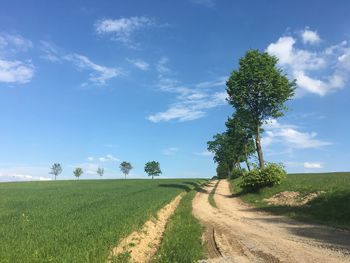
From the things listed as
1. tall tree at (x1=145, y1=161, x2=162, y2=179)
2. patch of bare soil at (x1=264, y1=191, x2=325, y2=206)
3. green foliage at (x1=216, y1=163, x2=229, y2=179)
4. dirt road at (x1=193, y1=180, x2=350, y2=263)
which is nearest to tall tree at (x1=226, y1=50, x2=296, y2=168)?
patch of bare soil at (x1=264, y1=191, x2=325, y2=206)

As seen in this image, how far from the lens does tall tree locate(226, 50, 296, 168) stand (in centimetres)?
4719

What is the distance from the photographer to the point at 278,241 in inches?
645

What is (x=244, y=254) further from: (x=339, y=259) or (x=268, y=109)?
(x=268, y=109)

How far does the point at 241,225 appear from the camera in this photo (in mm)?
22094

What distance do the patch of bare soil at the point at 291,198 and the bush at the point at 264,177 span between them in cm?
475

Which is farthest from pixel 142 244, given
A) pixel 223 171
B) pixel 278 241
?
pixel 223 171

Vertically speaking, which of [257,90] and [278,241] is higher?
[257,90]

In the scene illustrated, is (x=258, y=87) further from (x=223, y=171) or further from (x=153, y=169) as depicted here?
(x=153, y=169)

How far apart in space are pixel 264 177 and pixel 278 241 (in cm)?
2674

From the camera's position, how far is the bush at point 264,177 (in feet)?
138

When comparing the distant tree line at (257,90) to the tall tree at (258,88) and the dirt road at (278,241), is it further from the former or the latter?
the dirt road at (278,241)

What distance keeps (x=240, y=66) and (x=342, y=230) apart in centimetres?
3243

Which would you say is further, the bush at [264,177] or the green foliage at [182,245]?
the bush at [264,177]

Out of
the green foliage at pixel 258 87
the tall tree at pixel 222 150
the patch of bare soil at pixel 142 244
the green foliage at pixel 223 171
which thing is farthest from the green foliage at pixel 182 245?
the green foliage at pixel 223 171
